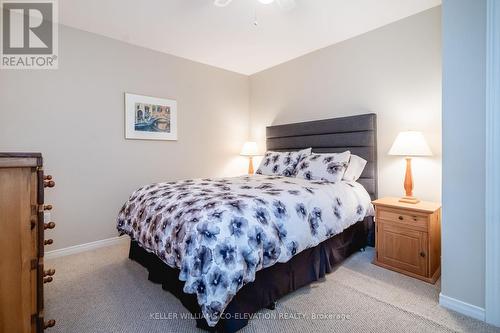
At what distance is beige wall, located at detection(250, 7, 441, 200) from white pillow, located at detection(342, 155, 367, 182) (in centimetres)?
23

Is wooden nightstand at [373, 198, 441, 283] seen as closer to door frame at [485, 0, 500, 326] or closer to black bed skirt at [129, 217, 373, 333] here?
black bed skirt at [129, 217, 373, 333]

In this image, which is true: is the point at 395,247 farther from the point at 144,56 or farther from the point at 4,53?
the point at 4,53

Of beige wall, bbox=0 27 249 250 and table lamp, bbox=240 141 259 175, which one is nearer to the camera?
beige wall, bbox=0 27 249 250

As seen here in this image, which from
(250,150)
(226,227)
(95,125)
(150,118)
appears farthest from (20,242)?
(250,150)

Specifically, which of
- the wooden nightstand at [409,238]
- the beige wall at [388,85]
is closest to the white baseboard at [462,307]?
the wooden nightstand at [409,238]

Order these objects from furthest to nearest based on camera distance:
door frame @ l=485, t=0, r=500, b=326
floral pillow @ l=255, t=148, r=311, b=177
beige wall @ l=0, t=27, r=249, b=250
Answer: floral pillow @ l=255, t=148, r=311, b=177 < beige wall @ l=0, t=27, r=249, b=250 < door frame @ l=485, t=0, r=500, b=326

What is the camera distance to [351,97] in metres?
3.19

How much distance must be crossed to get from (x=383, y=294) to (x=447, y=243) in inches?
23.6

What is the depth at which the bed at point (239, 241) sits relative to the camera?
1432mm

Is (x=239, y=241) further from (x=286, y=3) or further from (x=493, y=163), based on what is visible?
(x=286, y=3)

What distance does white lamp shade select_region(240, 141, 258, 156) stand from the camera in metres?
4.18

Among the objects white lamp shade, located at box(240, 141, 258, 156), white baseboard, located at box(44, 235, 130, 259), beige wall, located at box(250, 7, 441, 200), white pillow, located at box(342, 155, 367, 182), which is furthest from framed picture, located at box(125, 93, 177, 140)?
white pillow, located at box(342, 155, 367, 182)

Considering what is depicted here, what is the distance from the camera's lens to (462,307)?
1735 millimetres

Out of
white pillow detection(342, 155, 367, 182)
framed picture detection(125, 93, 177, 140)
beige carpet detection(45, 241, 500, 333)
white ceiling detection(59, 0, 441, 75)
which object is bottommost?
beige carpet detection(45, 241, 500, 333)
